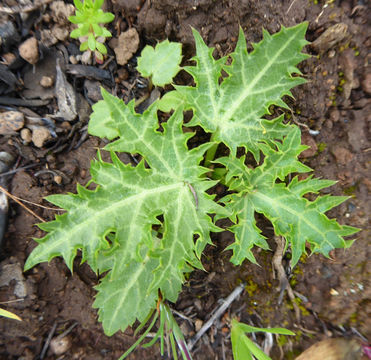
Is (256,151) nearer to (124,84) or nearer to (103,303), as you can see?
(124,84)

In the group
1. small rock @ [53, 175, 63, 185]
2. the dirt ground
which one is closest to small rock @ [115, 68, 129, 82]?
the dirt ground

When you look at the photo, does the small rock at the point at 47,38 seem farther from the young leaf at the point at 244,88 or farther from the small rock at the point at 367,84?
the small rock at the point at 367,84

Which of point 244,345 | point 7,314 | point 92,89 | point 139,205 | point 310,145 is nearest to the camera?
point 139,205

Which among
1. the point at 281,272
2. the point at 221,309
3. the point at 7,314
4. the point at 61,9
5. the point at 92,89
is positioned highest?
the point at 61,9

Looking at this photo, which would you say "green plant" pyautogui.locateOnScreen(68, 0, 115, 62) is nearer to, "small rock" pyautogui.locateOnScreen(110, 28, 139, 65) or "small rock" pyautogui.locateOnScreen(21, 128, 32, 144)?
"small rock" pyautogui.locateOnScreen(110, 28, 139, 65)

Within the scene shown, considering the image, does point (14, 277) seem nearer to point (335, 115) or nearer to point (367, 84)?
point (335, 115)

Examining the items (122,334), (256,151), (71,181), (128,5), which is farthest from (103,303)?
(128,5)

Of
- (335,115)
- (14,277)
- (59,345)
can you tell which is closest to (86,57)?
(14,277)
